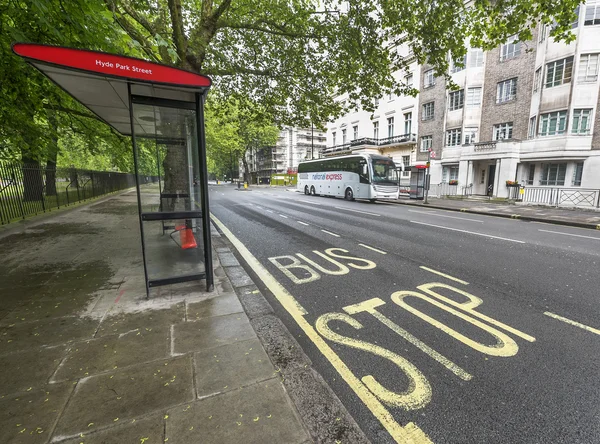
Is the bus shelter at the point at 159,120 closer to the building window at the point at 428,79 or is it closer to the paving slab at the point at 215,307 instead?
the paving slab at the point at 215,307

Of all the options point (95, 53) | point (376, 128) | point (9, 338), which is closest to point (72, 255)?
point (9, 338)

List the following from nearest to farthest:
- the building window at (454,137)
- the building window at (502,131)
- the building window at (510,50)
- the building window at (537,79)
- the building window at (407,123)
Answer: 1. the building window at (537,79)
2. the building window at (510,50)
3. the building window at (502,131)
4. the building window at (454,137)
5. the building window at (407,123)

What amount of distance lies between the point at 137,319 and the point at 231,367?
1.55 metres

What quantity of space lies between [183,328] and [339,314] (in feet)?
6.12

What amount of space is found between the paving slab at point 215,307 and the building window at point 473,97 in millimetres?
28269

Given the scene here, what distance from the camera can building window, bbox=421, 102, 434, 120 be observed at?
2767 cm

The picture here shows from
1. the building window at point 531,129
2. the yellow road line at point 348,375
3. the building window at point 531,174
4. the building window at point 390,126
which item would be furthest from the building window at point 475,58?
the yellow road line at point 348,375

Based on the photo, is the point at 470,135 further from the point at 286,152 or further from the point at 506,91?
the point at 286,152

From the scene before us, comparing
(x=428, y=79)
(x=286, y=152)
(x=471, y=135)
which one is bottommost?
(x=471, y=135)

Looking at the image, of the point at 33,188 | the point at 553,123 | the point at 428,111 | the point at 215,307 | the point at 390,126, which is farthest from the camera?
the point at 390,126

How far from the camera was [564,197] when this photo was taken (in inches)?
672

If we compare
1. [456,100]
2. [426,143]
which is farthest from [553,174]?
[426,143]

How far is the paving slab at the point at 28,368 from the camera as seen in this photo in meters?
2.19

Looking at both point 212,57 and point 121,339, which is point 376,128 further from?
point 121,339
